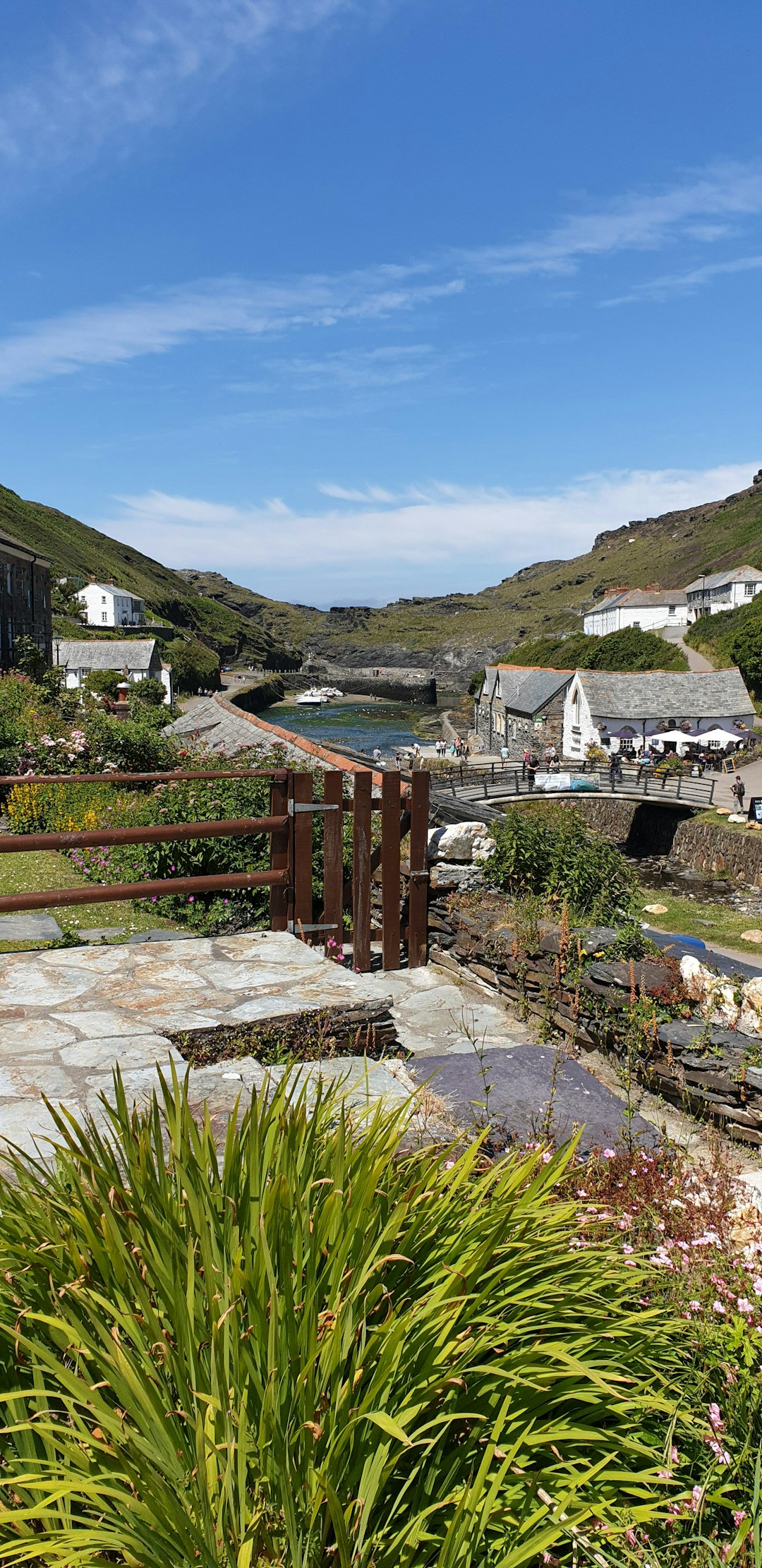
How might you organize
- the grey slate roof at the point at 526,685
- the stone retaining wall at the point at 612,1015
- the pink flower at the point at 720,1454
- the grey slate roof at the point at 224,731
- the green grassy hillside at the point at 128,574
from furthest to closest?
the green grassy hillside at the point at 128,574 < the grey slate roof at the point at 526,685 < the grey slate roof at the point at 224,731 < the stone retaining wall at the point at 612,1015 < the pink flower at the point at 720,1454

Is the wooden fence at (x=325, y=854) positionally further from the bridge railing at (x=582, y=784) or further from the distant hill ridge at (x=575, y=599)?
the distant hill ridge at (x=575, y=599)

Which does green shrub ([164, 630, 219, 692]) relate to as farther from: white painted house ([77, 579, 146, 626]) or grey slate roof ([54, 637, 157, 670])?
grey slate roof ([54, 637, 157, 670])

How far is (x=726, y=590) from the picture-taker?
323ft

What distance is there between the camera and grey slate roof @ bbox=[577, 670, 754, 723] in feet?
166

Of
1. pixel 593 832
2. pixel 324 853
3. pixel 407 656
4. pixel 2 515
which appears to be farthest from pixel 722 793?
pixel 407 656

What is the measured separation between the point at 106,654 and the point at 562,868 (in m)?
64.8

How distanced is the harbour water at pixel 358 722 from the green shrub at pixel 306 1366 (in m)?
55.6

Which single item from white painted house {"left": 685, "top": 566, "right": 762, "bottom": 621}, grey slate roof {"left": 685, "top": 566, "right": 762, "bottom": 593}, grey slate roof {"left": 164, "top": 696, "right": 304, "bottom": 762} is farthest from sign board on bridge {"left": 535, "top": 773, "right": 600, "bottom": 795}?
grey slate roof {"left": 685, "top": 566, "right": 762, "bottom": 593}

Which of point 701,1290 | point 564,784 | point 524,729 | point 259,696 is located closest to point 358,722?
point 259,696

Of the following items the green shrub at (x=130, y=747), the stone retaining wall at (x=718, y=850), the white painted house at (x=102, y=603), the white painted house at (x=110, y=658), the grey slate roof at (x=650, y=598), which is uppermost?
the grey slate roof at (x=650, y=598)

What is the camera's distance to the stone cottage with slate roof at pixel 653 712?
50.3 metres

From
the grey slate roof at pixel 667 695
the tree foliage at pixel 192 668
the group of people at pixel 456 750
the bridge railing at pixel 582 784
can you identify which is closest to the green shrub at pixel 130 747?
the bridge railing at pixel 582 784

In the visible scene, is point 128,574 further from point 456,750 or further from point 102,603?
point 456,750

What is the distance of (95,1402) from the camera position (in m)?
1.75
